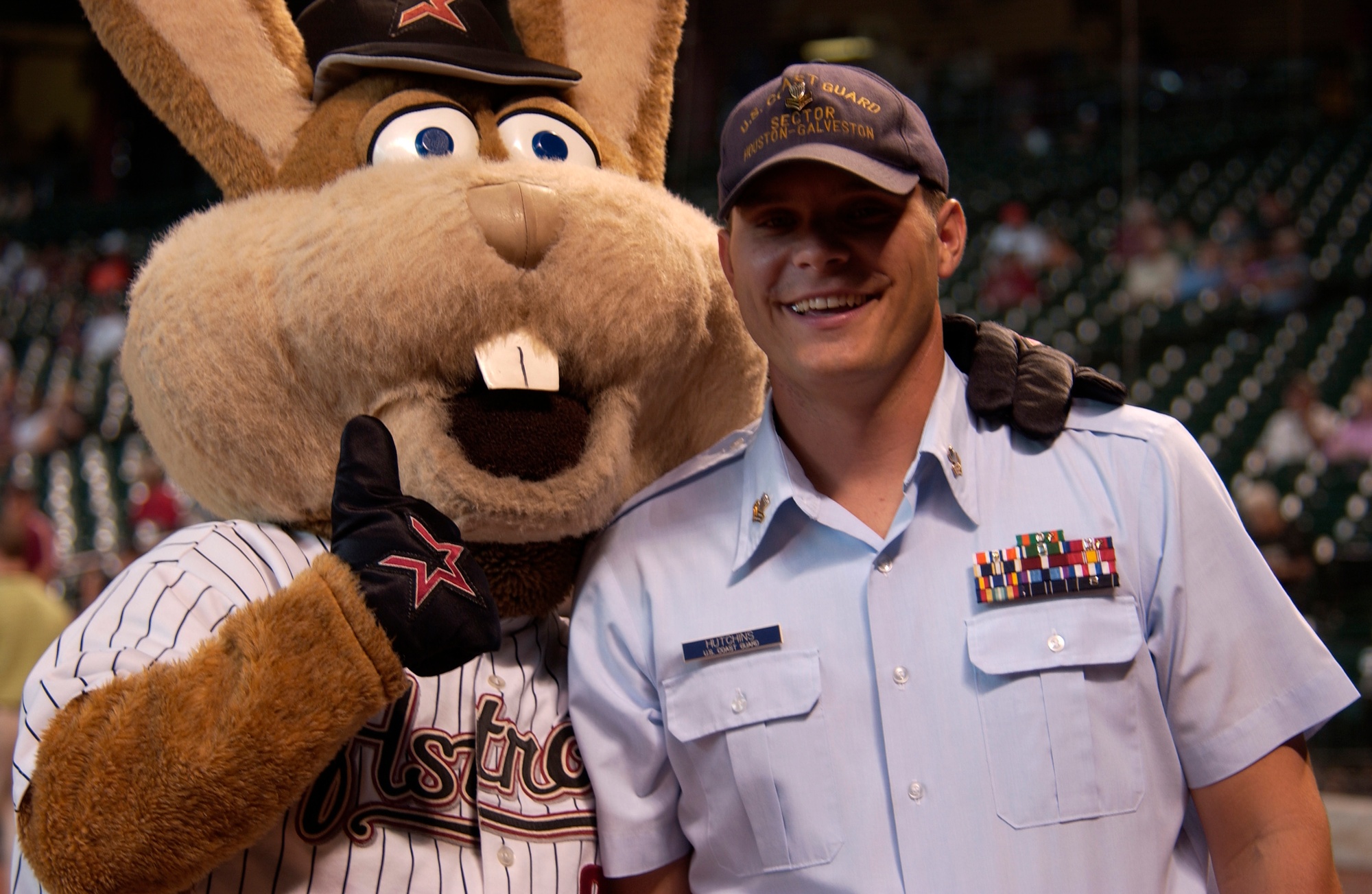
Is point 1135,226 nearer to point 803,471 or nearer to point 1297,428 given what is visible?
point 1297,428

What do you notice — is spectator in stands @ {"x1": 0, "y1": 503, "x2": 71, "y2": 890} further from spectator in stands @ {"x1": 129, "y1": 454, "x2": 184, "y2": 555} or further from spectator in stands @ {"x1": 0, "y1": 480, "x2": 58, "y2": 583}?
spectator in stands @ {"x1": 129, "y1": 454, "x2": 184, "y2": 555}

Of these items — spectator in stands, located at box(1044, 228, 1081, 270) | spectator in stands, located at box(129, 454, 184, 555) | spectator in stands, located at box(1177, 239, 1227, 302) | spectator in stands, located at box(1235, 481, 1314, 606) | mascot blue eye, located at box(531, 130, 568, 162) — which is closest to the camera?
mascot blue eye, located at box(531, 130, 568, 162)

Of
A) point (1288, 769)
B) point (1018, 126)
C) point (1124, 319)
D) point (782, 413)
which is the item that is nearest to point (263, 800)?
point (782, 413)

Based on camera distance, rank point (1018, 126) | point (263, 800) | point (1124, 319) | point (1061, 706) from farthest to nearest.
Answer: point (1018, 126)
point (1124, 319)
point (1061, 706)
point (263, 800)

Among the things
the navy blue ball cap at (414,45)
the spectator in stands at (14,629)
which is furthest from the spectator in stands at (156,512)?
the navy blue ball cap at (414,45)

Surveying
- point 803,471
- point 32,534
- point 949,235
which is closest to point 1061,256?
point 32,534

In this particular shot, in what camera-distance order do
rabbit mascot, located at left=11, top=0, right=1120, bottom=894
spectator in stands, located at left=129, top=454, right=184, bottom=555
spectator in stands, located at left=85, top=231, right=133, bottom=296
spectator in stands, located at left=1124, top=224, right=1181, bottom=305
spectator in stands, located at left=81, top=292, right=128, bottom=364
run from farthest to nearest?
spectator in stands, located at left=85, top=231, right=133, bottom=296 < spectator in stands, located at left=81, top=292, right=128, bottom=364 < spectator in stands, located at left=1124, top=224, right=1181, bottom=305 < spectator in stands, located at left=129, top=454, right=184, bottom=555 < rabbit mascot, located at left=11, top=0, right=1120, bottom=894

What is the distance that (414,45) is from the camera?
5.43 ft

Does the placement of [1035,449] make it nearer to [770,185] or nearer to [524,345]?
[770,185]

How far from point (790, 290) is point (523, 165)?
14.3 inches

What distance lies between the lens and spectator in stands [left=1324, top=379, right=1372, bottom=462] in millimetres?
5777

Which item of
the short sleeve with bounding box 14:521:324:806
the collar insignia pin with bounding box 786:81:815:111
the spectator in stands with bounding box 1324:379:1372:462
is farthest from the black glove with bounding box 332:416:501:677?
the spectator in stands with bounding box 1324:379:1372:462

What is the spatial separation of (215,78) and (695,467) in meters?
0.82

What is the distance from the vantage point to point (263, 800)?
125 cm
